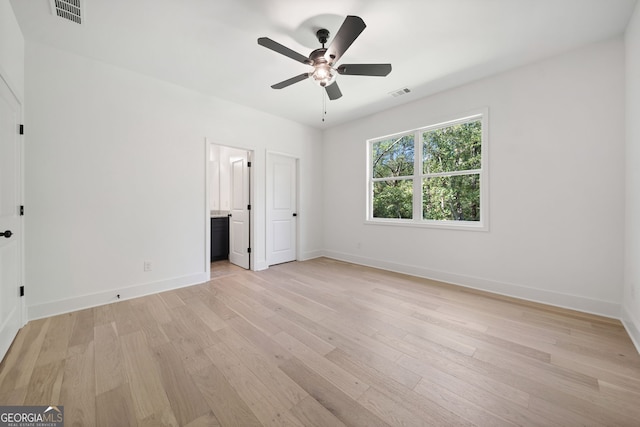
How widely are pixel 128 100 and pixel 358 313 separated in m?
3.78

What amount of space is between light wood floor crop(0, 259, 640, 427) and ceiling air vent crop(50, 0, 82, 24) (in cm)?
285

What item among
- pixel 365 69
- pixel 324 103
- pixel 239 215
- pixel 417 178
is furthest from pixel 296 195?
pixel 365 69

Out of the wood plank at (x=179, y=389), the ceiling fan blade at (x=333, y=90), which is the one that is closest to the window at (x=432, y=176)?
the ceiling fan blade at (x=333, y=90)

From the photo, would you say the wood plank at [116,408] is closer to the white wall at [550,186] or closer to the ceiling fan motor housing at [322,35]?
the ceiling fan motor housing at [322,35]

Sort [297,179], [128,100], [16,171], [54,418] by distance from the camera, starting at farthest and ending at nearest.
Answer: [297,179]
[128,100]
[16,171]
[54,418]

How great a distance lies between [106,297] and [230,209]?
8.22ft

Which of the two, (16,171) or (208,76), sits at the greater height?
(208,76)

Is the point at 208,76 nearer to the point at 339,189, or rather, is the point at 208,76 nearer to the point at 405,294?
the point at 339,189

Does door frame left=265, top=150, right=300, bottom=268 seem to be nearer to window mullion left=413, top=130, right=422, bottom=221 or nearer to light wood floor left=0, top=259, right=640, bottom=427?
light wood floor left=0, top=259, right=640, bottom=427

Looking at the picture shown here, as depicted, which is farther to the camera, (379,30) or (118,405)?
(379,30)

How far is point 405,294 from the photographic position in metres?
3.15

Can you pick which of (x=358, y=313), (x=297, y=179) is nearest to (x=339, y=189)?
(x=297, y=179)

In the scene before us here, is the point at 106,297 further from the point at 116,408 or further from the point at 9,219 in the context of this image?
the point at 116,408

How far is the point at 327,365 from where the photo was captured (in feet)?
5.74
